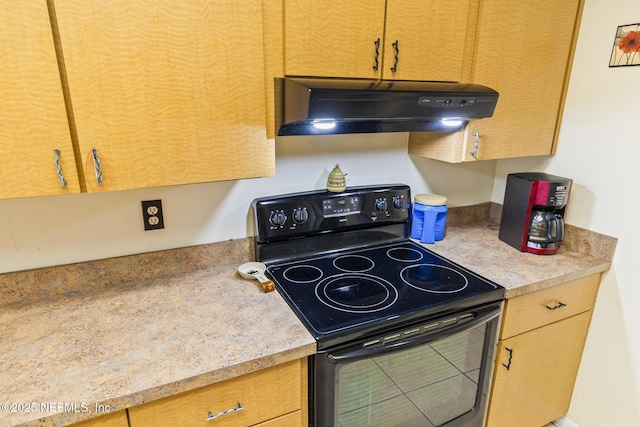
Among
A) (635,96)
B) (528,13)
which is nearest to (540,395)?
(635,96)

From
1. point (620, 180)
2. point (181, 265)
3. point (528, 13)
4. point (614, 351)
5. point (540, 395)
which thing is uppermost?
point (528, 13)

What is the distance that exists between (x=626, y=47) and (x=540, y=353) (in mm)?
1255

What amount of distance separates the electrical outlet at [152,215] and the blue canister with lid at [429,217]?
1102 mm

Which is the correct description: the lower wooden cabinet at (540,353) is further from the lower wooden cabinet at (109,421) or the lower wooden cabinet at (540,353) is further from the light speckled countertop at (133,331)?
the lower wooden cabinet at (109,421)

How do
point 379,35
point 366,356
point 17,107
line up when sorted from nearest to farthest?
point 17,107 → point 366,356 → point 379,35

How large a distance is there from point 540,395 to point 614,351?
0.36m

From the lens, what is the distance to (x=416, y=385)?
4.27ft

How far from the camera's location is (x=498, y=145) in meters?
1.57

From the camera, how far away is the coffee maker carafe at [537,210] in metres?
1.58

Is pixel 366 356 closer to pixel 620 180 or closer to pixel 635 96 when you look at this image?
pixel 620 180

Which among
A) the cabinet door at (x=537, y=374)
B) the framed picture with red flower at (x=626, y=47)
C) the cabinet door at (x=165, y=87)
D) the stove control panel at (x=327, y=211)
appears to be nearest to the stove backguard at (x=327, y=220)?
the stove control panel at (x=327, y=211)

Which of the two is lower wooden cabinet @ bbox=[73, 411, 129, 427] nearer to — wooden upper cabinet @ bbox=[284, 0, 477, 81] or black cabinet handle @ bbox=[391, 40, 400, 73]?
wooden upper cabinet @ bbox=[284, 0, 477, 81]

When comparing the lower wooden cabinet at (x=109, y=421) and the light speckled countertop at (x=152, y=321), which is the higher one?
the light speckled countertop at (x=152, y=321)

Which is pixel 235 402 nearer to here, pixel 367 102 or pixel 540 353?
pixel 367 102
